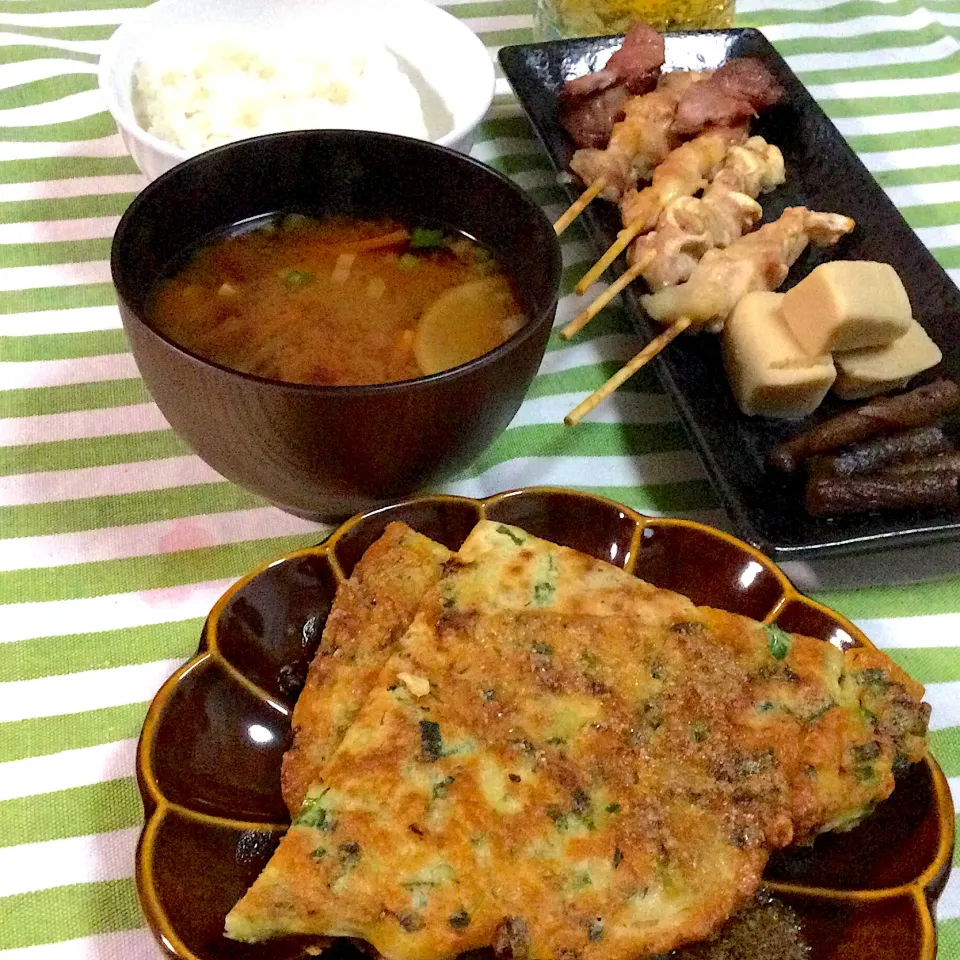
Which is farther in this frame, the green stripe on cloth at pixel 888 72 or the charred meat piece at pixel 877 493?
the green stripe on cloth at pixel 888 72

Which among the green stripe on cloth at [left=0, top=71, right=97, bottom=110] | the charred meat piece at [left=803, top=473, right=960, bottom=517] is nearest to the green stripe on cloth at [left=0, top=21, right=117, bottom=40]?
the green stripe on cloth at [left=0, top=71, right=97, bottom=110]

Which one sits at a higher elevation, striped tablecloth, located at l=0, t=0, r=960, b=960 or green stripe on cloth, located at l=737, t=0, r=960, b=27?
green stripe on cloth, located at l=737, t=0, r=960, b=27

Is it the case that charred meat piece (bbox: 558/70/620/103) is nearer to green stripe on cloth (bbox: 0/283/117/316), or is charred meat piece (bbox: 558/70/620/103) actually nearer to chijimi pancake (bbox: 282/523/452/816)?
green stripe on cloth (bbox: 0/283/117/316)

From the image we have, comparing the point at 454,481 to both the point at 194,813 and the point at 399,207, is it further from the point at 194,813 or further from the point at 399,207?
the point at 194,813

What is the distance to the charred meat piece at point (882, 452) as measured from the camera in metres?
1.72

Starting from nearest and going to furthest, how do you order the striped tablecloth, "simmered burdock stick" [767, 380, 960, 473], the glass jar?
the striped tablecloth
"simmered burdock stick" [767, 380, 960, 473]
the glass jar

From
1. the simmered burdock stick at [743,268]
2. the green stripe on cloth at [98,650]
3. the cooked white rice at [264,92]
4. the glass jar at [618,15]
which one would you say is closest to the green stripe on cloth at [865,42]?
the glass jar at [618,15]

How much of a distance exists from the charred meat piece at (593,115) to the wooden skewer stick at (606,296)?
1.68 ft

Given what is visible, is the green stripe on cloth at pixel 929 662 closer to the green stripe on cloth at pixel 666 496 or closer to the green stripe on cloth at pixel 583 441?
the green stripe on cloth at pixel 666 496

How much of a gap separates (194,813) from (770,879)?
697 mm

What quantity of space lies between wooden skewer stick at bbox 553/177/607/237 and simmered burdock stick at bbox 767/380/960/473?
2.30ft

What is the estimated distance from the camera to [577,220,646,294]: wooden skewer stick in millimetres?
2080

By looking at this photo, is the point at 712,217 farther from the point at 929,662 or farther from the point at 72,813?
the point at 72,813

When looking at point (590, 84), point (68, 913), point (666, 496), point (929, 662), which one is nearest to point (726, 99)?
point (590, 84)
